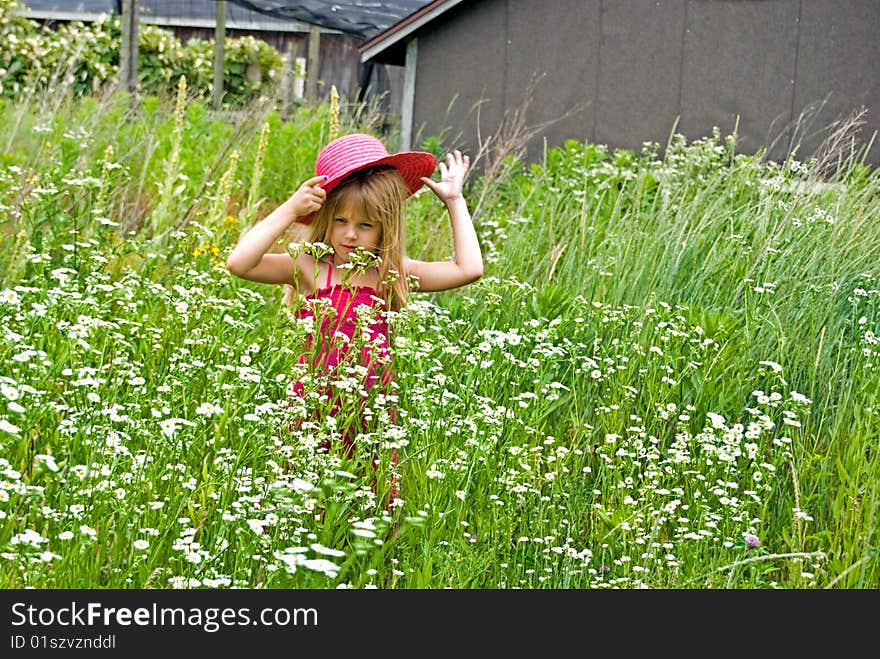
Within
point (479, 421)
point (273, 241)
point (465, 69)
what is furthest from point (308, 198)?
point (465, 69)

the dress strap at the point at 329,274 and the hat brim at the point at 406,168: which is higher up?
the hat brim at the point at 406,168

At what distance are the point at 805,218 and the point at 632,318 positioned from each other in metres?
1.58

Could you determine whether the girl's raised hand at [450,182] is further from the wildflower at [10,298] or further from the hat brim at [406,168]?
the wildflower at [10,298]

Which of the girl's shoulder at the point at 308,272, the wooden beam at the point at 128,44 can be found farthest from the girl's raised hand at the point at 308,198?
the wooden beam at the point at 128,44

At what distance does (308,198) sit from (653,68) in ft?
25.7

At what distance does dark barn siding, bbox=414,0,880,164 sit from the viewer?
34.4 ft

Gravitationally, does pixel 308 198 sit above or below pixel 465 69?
below

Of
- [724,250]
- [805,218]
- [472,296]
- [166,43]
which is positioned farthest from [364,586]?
[166,43]

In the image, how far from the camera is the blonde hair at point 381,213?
4.13 meters

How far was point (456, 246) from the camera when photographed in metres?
4.28

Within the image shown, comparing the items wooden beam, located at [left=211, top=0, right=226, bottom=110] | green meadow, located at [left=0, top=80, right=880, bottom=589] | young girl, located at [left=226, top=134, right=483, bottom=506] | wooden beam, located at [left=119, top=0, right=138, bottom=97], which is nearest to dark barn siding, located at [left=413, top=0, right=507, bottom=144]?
wooden beam, located at [left=211, top=0, right=226, bottom=110]

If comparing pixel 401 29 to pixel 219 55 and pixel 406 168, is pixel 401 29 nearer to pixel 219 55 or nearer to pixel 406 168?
pixel 219 55

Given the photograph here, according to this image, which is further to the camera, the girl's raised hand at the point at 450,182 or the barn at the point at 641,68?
the barn at the point at 641,68

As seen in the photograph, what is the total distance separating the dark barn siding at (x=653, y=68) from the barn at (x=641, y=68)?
10 millimetres
